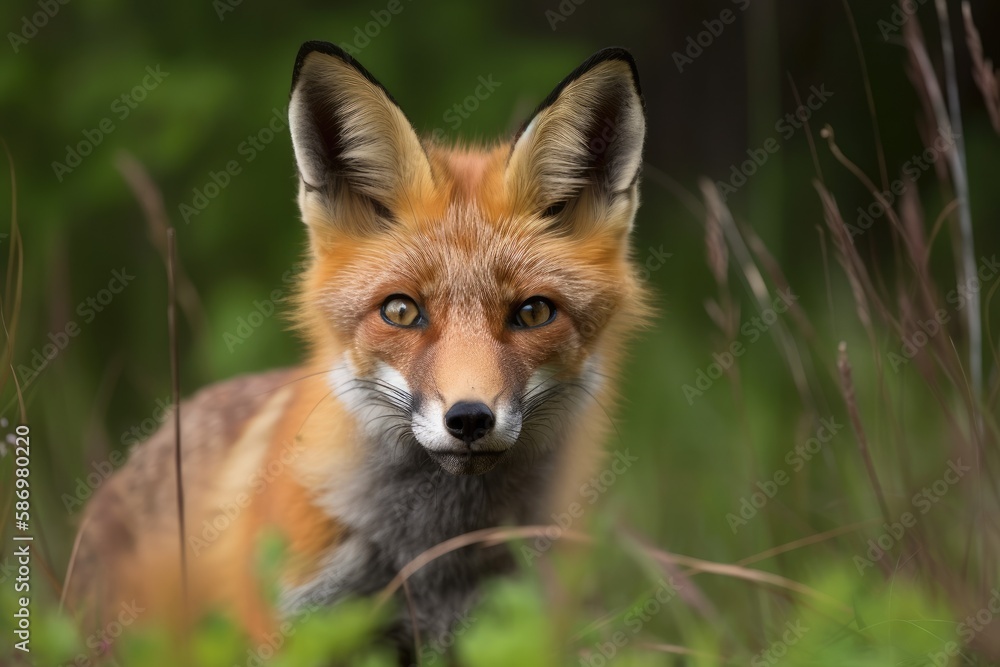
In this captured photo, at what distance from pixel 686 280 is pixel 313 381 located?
3.54 meters

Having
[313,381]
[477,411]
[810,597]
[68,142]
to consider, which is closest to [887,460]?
[810,597]

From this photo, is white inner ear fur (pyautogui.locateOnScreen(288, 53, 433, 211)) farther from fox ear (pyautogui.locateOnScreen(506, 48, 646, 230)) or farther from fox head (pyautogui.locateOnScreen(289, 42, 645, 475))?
fox ear (pyautogui.locateOnScreen(506, 48, 646, 230))

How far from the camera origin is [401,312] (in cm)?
246

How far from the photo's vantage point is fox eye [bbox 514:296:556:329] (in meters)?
2.46

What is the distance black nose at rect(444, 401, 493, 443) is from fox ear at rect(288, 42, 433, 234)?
80cm

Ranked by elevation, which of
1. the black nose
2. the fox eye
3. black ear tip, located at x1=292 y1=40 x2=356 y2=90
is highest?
black ear tip, located at x1=292 y1=40 x2=356 y2=90

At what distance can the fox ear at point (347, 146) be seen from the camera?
2490 mm

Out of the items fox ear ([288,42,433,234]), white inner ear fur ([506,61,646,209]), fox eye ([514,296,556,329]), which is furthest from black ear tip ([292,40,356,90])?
fox eye ([514,296,556,329])

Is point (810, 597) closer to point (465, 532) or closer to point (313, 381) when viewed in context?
point (465, 532)

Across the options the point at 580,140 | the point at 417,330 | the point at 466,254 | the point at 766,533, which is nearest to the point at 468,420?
the point at 417,330

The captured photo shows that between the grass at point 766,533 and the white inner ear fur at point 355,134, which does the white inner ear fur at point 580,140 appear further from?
the grass at point 766,533

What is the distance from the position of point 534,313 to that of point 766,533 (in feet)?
4.24

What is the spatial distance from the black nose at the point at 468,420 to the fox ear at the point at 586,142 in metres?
0.80

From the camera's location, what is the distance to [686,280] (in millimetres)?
5973
